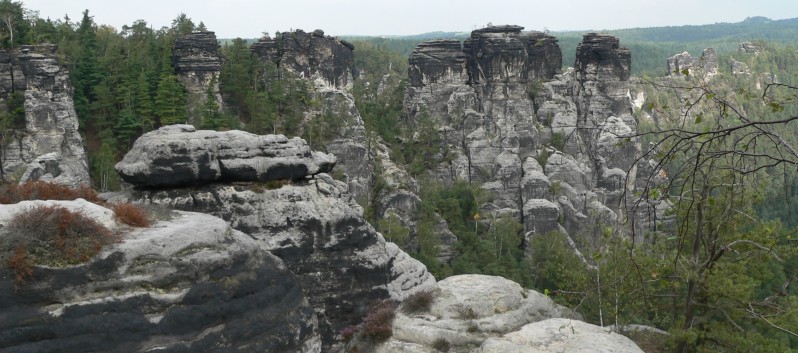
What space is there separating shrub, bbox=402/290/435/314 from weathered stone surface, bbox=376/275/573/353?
0.15 m

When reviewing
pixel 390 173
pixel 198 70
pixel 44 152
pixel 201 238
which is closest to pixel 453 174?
pixel 390 173

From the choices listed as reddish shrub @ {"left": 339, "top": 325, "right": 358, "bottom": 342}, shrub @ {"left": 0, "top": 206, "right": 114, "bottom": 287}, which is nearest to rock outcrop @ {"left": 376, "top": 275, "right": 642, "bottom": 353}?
reddish shrub @ {"left": 339, "top": 325, "right": 358, "bottom": 342}

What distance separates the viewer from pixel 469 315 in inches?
648

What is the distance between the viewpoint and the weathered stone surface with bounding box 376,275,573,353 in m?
15.8

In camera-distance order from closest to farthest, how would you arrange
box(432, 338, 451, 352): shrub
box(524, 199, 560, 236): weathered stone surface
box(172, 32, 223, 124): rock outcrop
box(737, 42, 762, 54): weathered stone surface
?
box(432, 338, 451, 352): shrub < box(524, 199, 560, 236): weathered stone surface < box(172, 32, 223, 124): rock outcrop < box(737, 42, 762, 54): weathered stone surface

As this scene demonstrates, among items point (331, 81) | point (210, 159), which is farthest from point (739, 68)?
point (210, 159)

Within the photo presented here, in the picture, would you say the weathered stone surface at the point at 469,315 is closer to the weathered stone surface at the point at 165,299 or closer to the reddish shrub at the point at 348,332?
the reddish shrub at the point at 348,332

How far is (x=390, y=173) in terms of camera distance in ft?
176

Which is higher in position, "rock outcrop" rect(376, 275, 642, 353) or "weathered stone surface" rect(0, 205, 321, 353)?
"weathered stone surface" rect(0, 205, 321, 353)

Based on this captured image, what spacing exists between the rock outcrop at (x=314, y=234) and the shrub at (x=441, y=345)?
3793mm

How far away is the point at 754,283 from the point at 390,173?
39778 millimetres

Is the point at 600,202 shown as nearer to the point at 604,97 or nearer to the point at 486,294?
the point at 604,97

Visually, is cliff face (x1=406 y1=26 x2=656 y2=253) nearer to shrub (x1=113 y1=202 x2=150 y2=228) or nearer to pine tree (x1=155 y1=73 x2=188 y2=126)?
pine tree (x1=155 y1=73 x2=188 y2=126)

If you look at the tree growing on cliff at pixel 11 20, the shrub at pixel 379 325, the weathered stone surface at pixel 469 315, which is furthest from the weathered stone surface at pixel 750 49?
the shrub at pixel 379 325
